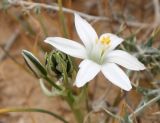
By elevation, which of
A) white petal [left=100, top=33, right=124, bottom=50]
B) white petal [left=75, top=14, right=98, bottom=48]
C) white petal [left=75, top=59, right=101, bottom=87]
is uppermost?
white petal [left=75, top=14, right=98, bottom=48]

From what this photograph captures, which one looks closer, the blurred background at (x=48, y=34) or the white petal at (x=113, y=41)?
the white petal at (x=113, y=41)

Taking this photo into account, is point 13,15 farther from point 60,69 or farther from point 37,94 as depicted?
point 60,69

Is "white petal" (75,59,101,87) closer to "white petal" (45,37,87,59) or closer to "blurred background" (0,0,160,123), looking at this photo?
"white petal" (45,37,87,59)

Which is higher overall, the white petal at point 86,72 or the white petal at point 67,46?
the white petal at point 67,46

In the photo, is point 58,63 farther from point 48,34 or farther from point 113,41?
point 48,34

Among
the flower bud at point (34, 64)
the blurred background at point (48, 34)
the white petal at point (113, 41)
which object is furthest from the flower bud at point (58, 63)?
the blurred background at point (48, 34)

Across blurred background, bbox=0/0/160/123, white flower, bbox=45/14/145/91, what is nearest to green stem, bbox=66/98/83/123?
blurred background, bbox=0/0/160/123

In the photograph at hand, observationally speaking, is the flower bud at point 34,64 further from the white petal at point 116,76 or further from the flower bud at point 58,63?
the white petal at point 116,76

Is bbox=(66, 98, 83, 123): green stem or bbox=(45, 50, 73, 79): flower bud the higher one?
bbox=(45, 50, 73, 79): flower bud
